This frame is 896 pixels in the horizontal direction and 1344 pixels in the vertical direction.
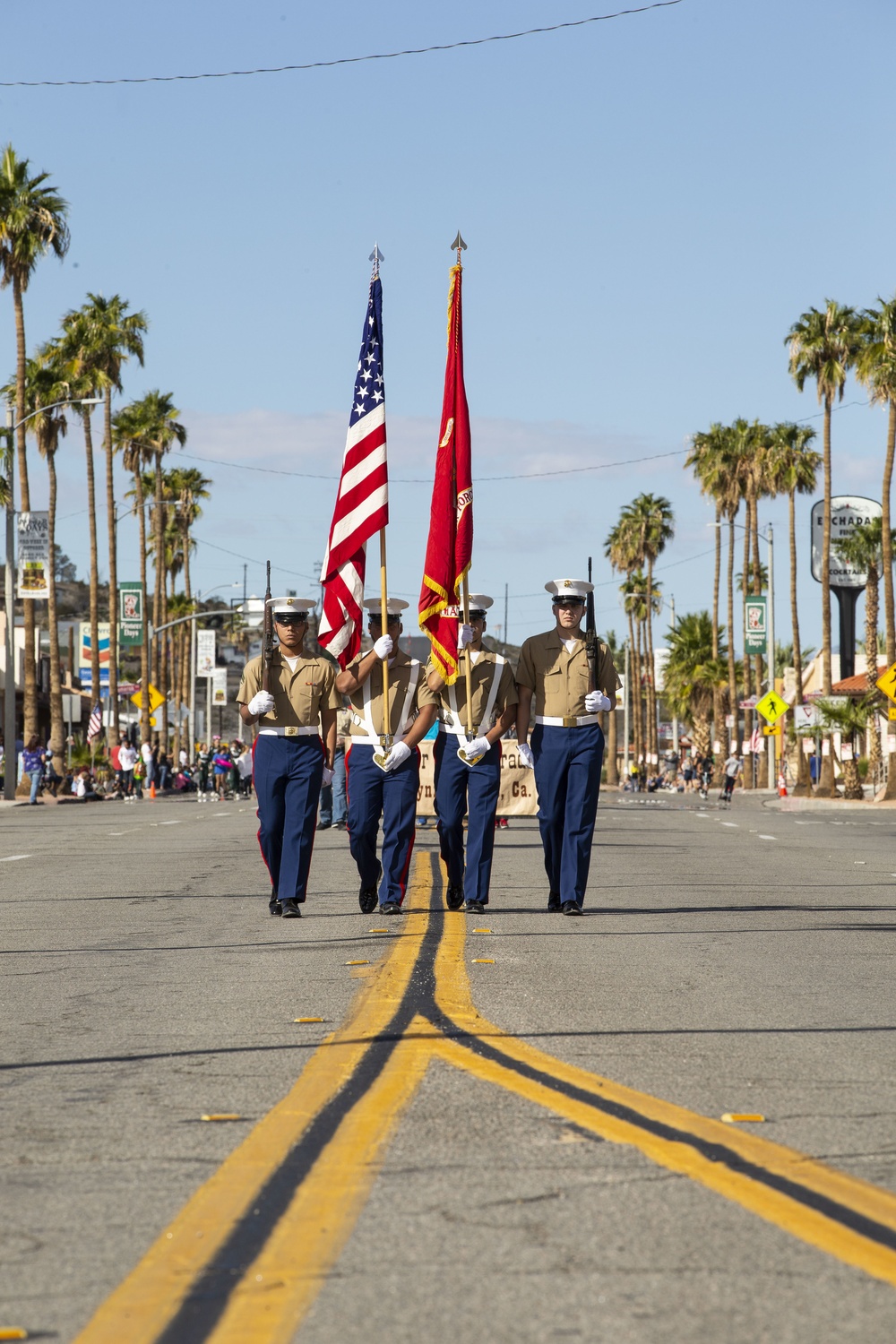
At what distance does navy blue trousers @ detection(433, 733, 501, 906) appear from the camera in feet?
39.9

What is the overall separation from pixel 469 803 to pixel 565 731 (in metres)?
0.80

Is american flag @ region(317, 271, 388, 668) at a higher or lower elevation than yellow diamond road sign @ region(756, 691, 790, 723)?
higher

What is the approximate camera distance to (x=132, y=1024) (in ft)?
25.3

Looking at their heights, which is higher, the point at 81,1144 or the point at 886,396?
the point at 886,396

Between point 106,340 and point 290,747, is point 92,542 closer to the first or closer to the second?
point 106,340

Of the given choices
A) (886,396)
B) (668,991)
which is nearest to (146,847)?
(668,991)

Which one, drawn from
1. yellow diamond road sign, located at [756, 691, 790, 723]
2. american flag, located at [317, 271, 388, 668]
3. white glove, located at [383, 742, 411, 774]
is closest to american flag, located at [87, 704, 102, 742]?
yellow diamond road sign, located at [756, 691, 790, 723]

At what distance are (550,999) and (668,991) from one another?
614 millimetres

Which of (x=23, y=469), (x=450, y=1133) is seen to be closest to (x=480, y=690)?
(x=450, y=1133)

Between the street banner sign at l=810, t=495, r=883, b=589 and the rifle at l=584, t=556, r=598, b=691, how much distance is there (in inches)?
2083

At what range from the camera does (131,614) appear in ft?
212

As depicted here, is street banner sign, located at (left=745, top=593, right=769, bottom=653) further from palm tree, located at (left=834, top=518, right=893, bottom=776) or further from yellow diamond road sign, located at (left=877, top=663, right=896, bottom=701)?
yellow diamond road sign, located at (left=877, top=663, right=896, bottom=701)

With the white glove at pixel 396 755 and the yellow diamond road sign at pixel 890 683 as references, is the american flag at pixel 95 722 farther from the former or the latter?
the white glove at pixel 396 755

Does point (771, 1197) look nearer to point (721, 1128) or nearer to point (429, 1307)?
point (721, 1128)
